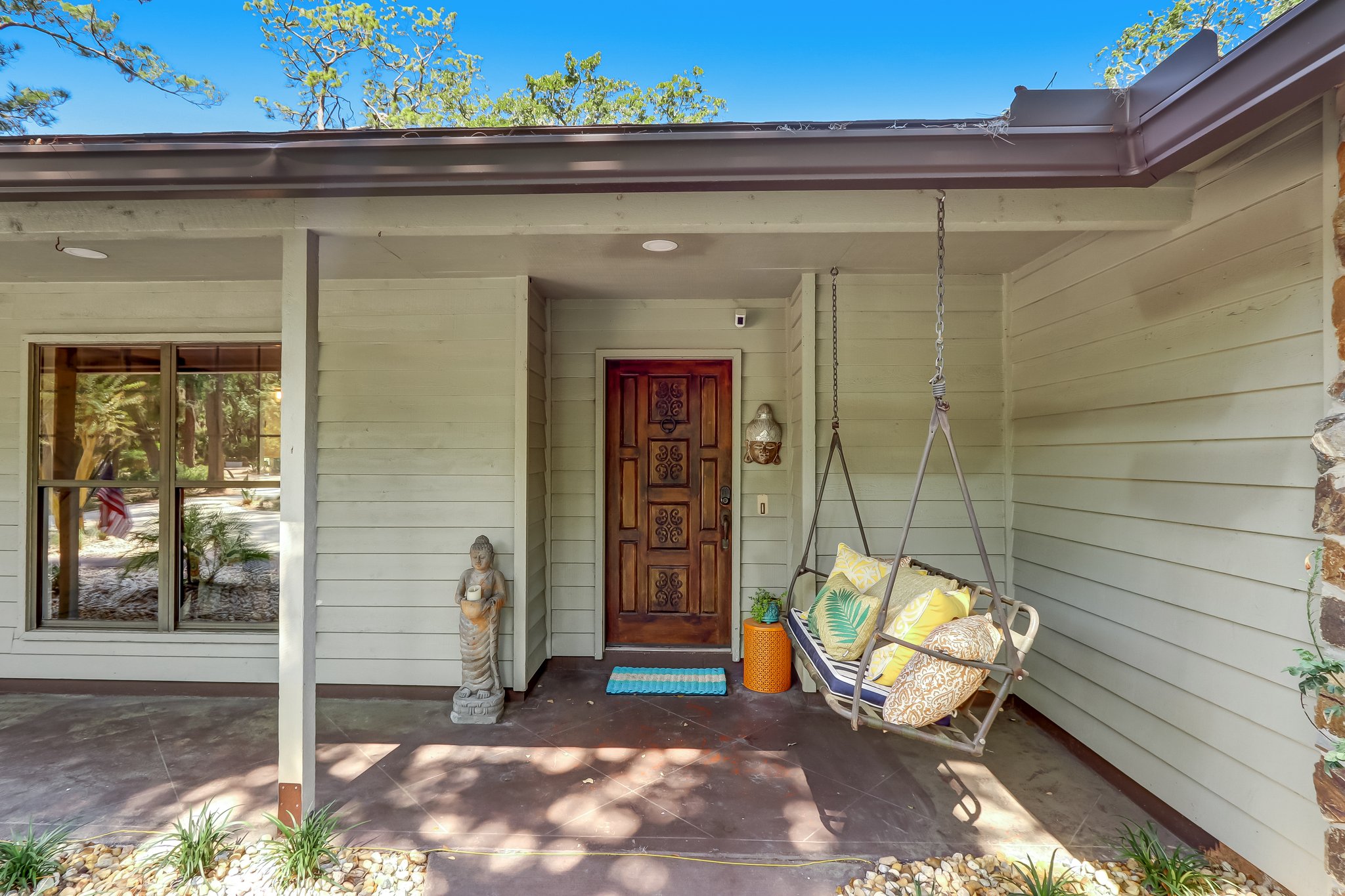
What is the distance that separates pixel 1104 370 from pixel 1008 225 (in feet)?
3.09

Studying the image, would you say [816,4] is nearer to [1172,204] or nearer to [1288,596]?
[1172,204]

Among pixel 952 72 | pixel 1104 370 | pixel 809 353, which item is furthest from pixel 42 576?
pixel 952 72

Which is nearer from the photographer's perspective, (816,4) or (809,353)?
(809,353)

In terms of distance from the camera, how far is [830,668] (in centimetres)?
219

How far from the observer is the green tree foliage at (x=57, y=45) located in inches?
234

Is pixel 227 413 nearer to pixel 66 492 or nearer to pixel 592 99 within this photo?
pixel 66 492

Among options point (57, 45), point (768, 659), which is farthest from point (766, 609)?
point (57, 45)

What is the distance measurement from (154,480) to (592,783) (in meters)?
3.14

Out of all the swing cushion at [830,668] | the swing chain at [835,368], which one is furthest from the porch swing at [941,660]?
the swing chain at [835,368]

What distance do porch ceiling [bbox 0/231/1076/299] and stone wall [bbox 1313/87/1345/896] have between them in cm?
92

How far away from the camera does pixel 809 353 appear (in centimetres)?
333

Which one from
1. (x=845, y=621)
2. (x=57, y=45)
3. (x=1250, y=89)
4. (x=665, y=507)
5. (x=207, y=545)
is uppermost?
(x=57, y=45)

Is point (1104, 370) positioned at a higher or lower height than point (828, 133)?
lower

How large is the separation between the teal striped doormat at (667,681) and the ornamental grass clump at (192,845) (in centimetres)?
180
